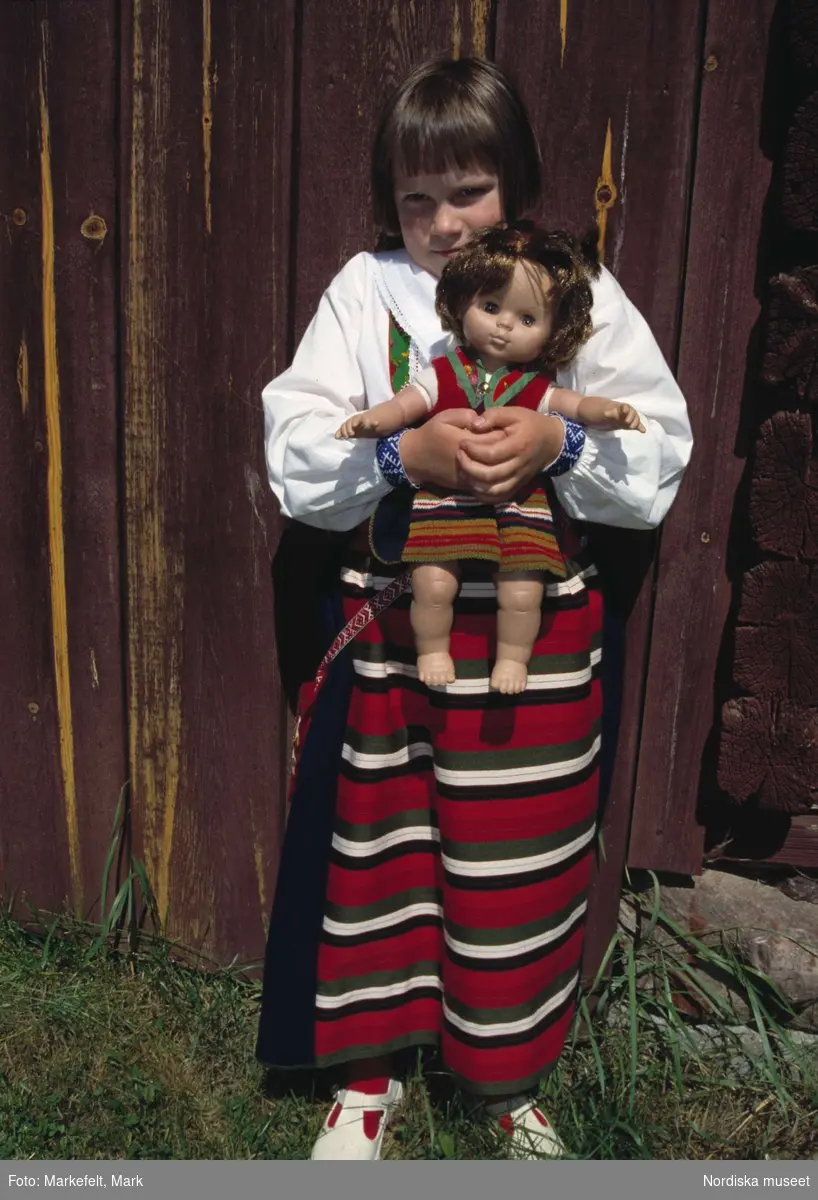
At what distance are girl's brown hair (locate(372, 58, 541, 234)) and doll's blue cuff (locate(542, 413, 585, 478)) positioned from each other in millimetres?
364

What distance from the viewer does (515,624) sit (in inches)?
56.4

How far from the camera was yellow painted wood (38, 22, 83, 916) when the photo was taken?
179 centimetres

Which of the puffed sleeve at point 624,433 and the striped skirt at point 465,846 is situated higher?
the puffed sleeve at point 624,433

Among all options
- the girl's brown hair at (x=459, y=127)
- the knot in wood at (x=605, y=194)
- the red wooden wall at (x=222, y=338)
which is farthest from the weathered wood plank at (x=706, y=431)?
the girl's brown hair at (x=459, y=127)

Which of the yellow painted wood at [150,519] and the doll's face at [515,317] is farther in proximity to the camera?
the yellow painted wood at [150,519]

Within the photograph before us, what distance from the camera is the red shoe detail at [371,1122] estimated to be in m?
1.74

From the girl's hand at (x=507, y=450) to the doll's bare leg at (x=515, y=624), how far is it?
12 centimetres

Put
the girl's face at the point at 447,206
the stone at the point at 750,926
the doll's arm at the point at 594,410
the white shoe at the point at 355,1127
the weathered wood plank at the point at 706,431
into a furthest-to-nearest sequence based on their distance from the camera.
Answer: the stone at the point at 750,926
the white shoe at the point at 355,1127
the weathered wood plank at the point at 706,431
the girl's face at the point at 447,206
the doll's arm at the point at 594,410

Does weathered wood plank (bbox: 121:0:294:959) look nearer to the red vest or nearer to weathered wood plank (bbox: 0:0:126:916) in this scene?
weathered wood plank (bbox: 0:0:126:916)

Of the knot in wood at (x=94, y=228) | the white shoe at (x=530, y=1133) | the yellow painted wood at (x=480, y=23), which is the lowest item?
the white shoe at (x=530, y=1133)

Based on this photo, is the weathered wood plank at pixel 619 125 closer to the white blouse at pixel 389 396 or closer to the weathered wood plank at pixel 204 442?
the white blouse at pixel 389 396

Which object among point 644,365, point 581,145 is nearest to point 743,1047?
point 644,365

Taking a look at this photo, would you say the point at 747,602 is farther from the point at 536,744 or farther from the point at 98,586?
the point at 98,586

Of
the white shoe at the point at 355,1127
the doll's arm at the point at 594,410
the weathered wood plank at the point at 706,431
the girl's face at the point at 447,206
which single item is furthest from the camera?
the white shoe at the point at 355,1127
